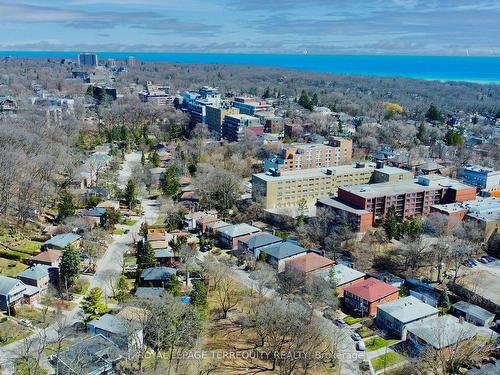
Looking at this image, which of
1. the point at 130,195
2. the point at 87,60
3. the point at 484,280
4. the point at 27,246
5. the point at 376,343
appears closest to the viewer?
the point at 376,343

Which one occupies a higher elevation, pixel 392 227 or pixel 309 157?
pixel 309 157

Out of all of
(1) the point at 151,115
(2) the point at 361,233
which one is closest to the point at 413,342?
(2) the point at 361,233

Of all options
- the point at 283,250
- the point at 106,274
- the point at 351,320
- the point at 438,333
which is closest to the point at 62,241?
the point at 106,274

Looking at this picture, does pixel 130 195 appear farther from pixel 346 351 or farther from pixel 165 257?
pixel 346 351

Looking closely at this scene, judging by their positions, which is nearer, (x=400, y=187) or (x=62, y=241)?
(x=62, y=241)

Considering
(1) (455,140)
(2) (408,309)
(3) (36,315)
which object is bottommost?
(3) (36,315)

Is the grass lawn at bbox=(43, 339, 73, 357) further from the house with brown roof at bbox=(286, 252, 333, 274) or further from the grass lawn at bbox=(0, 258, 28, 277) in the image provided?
the house with brown roof at bbox=(286, 252, 333, 274)

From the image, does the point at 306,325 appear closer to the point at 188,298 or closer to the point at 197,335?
the point at 197,335

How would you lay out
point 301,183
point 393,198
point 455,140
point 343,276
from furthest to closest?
point 455,140, point 301,183, point 393,198, point 343,276

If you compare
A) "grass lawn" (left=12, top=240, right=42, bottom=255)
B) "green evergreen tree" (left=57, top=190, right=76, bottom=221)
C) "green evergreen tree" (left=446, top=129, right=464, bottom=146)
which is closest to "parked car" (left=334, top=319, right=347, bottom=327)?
"grass lawn" (left=12, top=240, right=42, bottom=255)
